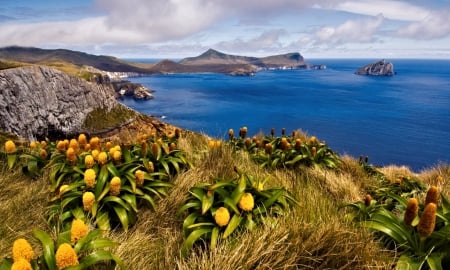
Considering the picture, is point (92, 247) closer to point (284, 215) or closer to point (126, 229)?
point (126, 229)

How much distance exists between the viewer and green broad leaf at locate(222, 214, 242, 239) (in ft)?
11.0

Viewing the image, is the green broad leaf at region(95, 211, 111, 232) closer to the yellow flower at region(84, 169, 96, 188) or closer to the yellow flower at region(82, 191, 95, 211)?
the yellow flower at region(82, 191, 95, 211)

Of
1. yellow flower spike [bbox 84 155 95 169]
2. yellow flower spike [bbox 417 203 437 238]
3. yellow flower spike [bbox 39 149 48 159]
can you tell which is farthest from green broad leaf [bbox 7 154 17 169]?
yellow flower spike [bbox 417 203 437 238]

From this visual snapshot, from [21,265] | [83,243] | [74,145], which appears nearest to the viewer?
[21,265]

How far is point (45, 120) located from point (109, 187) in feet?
30.5

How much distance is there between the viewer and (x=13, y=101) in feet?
37.0

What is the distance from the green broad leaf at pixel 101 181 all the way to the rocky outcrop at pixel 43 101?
26.1 feet

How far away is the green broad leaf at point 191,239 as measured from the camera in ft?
10.8

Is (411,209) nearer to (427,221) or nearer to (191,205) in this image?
(427,221)

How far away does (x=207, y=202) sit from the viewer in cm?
385

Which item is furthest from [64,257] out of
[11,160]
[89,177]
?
[11,160]

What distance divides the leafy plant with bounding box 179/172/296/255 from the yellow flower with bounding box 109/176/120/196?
2.53ft

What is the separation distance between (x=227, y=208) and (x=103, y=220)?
Answer: 53.3 inches

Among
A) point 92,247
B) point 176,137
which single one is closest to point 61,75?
point 176,137
